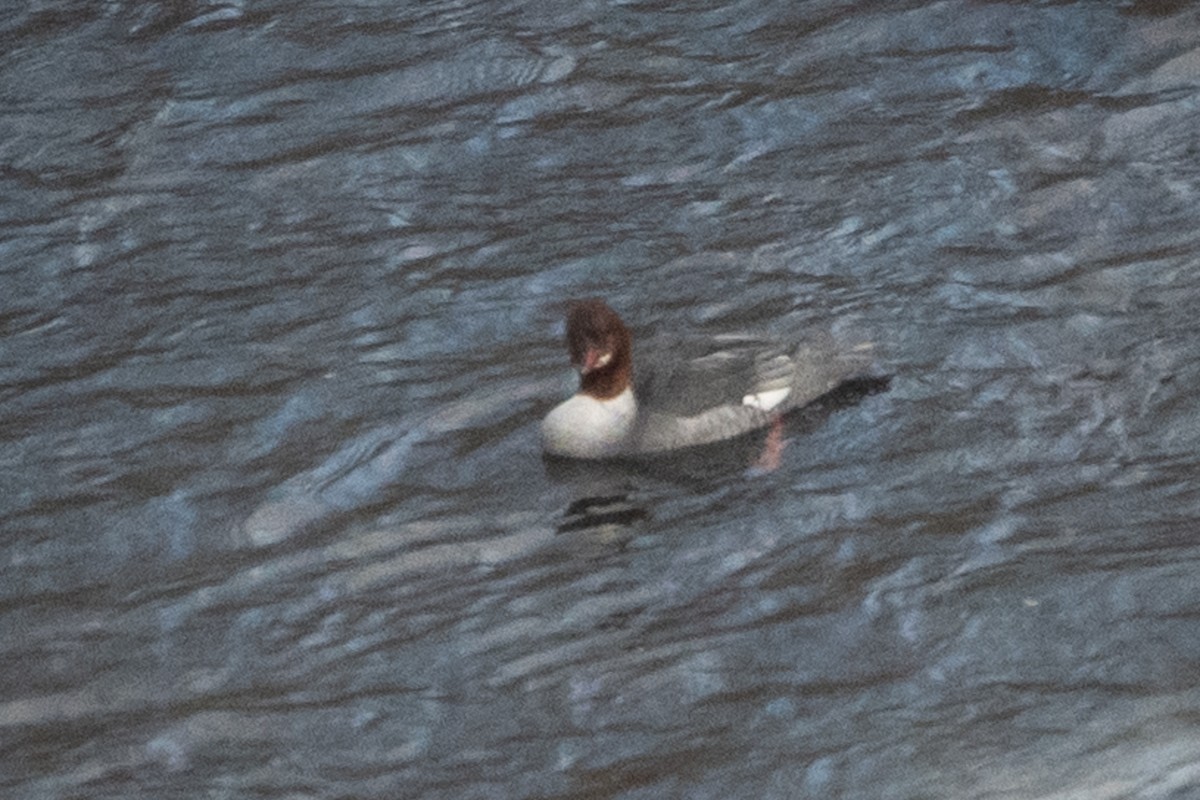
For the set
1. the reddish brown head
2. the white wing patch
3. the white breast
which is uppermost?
the reddish brown head

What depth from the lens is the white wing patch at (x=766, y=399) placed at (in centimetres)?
805

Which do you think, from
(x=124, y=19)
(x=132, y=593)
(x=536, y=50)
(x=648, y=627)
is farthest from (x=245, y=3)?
(x=648, y=627)

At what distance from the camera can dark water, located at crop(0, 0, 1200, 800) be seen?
254 inches

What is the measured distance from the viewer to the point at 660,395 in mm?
8117

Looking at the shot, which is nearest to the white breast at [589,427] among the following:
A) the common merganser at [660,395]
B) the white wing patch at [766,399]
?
the common merganser at [660,395]

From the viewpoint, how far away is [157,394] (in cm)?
897

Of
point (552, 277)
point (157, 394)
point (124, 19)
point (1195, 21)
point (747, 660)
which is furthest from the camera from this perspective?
point (124, 19)

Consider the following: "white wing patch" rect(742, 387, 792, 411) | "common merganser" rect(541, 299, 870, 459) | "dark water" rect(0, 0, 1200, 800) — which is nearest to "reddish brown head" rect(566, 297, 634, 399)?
"common merganser" rect(541, 299, 870, 459)

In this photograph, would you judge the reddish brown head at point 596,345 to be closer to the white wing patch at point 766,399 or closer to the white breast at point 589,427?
the white breast at point 589,427

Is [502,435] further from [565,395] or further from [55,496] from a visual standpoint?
[55,496]

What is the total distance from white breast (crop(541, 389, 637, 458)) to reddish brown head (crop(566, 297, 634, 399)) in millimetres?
50

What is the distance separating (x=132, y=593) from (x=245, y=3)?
6562 mm

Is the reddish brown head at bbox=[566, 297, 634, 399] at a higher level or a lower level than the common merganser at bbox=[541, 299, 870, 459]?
higher

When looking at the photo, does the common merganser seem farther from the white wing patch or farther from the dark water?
the dark water
